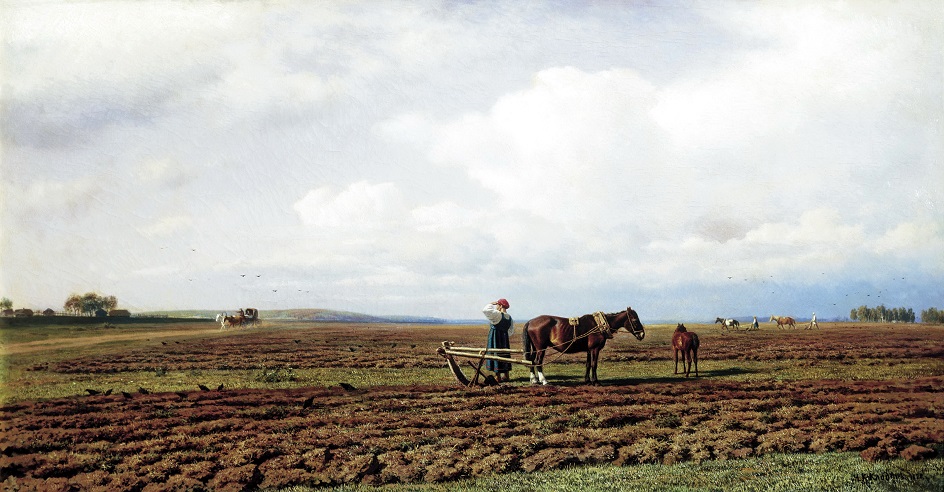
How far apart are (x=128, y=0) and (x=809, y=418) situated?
1319 cm

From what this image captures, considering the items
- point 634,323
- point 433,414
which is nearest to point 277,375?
point 433,414

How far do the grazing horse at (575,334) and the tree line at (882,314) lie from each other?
3.78 m

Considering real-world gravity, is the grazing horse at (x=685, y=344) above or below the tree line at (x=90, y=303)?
below

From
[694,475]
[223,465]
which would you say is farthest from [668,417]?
[223,465]

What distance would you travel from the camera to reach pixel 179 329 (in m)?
11.5

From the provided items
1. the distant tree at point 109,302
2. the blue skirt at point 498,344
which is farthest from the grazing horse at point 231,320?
the blue skirt at point 498,344

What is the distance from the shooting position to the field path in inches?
415

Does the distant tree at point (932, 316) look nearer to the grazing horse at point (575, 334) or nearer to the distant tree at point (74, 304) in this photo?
the grazing horse at point (575, 334)

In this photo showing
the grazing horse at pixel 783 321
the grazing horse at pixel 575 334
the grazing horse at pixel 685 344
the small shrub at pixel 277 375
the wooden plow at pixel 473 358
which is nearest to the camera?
the small shrub at pixel 277 375

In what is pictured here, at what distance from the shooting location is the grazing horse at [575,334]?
11.6 m

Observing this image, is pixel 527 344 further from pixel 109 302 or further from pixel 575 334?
pixel 109 302

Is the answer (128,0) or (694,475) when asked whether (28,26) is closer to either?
(128,0)

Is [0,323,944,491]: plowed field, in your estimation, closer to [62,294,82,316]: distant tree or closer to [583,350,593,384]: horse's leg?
[583,350,593,384]: horse's leg

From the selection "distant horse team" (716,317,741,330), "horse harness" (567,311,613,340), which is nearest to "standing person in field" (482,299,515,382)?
"horse harness" (567,311,613,340)
